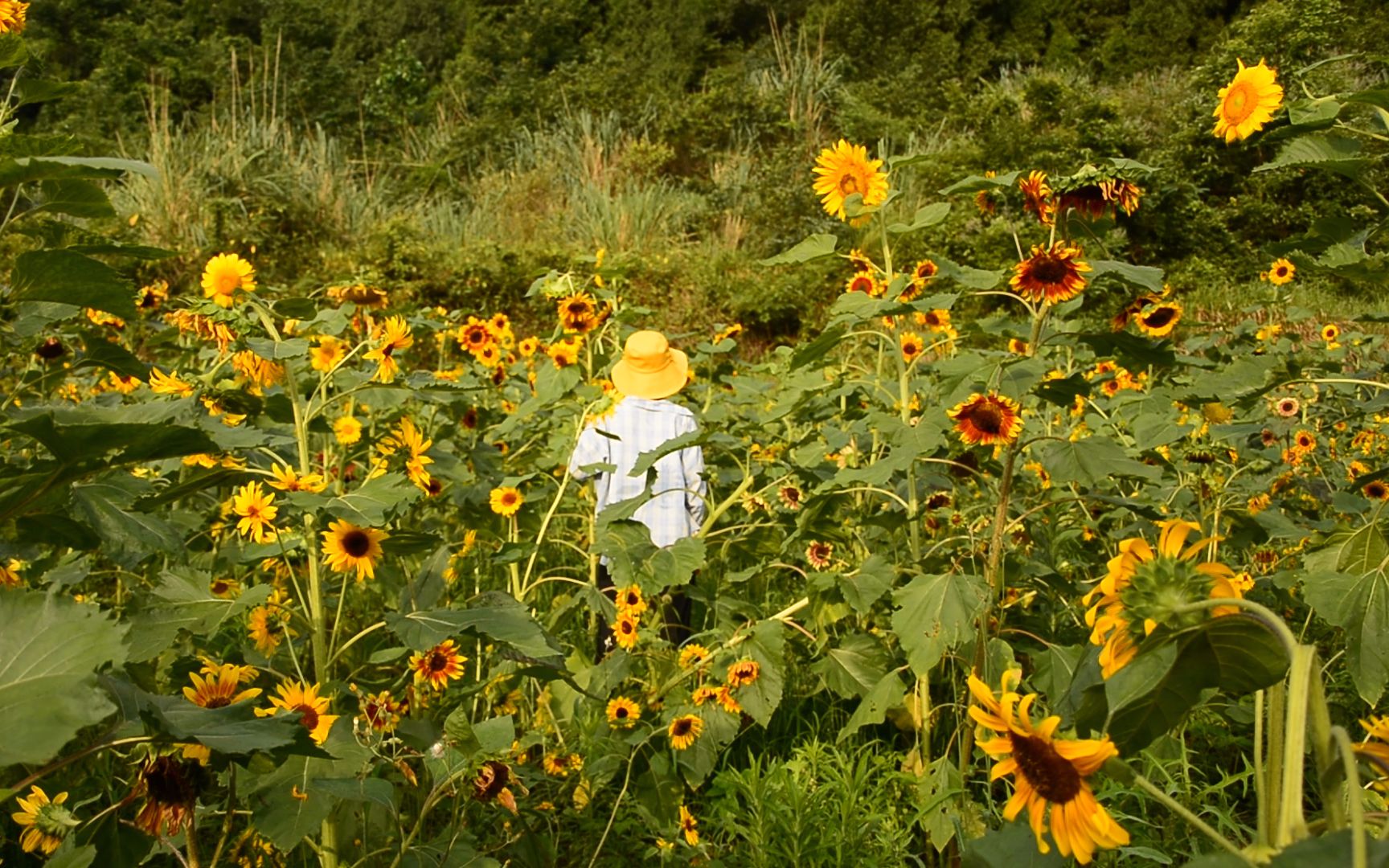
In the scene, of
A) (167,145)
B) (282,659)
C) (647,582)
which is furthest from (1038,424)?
(167,145)

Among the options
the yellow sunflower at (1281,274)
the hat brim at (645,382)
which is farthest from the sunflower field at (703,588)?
the yellow sunflower at (1281,274)

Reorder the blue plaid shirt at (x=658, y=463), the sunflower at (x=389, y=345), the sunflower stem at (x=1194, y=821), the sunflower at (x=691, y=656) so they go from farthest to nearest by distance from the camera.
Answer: the blue plaid shirt at (x=658, y=463), the sunflower at (x=691, y=656), the sunflower at (x=389, y=345), the sunflower stem at (x=1194, y=821)

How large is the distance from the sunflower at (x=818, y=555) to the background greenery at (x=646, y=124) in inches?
44.5

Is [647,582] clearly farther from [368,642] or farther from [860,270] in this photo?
[860,270]

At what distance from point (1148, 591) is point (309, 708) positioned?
116 centimetres

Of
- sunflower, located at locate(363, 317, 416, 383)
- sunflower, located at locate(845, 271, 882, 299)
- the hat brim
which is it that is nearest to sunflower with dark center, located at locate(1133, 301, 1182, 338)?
sunflower, located at locate(845, 271, 882, 299)

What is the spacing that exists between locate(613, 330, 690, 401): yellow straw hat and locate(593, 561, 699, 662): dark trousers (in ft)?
1.77

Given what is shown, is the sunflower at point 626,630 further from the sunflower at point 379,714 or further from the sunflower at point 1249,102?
the sunflower at point 1249,102

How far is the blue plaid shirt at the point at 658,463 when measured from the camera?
10.8 feet

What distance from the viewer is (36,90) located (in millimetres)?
1272

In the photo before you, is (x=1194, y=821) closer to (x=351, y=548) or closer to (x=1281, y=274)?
(x=351, y=548)

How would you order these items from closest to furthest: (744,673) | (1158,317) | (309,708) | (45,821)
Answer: (45,821) → (309,708) → (744,673) → (1158,317)

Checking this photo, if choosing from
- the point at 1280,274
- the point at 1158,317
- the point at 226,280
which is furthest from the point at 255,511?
the point at 1280,274

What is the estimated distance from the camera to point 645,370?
11.0 feet
